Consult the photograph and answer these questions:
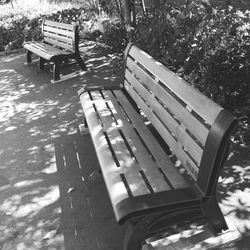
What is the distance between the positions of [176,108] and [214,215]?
2.72 ft

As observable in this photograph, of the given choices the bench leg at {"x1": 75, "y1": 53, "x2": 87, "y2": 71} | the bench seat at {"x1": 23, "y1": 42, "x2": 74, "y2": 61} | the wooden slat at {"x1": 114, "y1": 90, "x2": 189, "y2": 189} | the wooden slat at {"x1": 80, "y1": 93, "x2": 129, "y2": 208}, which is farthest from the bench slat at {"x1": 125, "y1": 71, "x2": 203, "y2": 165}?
the bench leg at {"x1": 75, "y1": 53, "x2": 87, "y2": 71}

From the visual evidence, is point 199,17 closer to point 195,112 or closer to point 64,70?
point 195,112

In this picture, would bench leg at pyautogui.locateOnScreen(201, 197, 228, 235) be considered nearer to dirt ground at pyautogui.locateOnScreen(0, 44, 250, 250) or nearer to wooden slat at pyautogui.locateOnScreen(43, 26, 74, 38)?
dirt ground at pyautogui.locateOnScreen(0, 44, 250, 250)

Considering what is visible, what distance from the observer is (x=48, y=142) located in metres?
4.32

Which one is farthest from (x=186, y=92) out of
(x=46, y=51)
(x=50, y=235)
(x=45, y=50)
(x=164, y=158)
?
(x=45, y=50)

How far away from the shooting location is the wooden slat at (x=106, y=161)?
2.20 meters

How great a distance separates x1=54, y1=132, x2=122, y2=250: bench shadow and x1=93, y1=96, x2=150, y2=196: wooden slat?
2.03ft

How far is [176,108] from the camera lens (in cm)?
256

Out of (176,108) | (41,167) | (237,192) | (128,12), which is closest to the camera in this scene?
(176,108)

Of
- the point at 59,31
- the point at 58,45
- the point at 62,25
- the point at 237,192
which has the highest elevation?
the point at 62,25

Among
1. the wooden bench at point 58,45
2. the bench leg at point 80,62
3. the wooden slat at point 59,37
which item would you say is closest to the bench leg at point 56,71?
the wooden bench at point 58,45

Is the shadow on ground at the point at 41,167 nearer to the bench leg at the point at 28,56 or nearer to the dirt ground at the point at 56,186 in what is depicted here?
the dirt ground at the point at 56,186

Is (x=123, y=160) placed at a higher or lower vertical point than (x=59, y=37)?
lower

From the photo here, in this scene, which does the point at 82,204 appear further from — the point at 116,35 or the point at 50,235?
the point at 116,35
